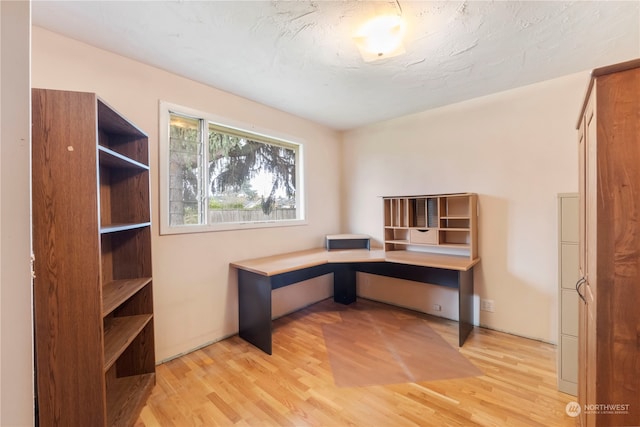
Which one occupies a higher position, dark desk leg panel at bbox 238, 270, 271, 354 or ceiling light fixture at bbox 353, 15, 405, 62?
ceiling light fixture at bbox 353, 15, 405, 62

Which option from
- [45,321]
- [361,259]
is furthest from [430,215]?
[45,321]

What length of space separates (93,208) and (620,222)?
6.85ft

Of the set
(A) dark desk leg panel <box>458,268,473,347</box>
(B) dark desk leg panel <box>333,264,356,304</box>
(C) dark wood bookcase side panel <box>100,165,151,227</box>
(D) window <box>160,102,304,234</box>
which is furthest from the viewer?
(B) dark desk leg panel <box>333,264,356,304</box>

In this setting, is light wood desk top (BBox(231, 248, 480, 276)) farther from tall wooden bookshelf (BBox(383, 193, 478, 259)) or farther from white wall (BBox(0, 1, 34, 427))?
white wall (BBox(0, 1, 34, 427))

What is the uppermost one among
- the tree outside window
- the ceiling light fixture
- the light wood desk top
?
the ceiling light fixture

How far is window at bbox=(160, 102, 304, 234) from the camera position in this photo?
230 cm

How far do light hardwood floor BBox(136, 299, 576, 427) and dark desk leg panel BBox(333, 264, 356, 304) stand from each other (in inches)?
48.1

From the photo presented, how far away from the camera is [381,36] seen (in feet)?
5.33

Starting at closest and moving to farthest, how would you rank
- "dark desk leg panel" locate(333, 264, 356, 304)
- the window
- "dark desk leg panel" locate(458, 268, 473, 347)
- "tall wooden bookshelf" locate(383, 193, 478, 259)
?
the window
"dark desk leg panel" locate(458, 268, 473, 347)
"tall wooden bookshelf" locate(383, 193, 478, 259)
"dark desk leg panel" locate(333, 264, 356, 304)

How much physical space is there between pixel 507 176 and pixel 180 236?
3200mm

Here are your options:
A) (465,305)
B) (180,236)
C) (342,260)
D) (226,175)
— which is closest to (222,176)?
(226,175)

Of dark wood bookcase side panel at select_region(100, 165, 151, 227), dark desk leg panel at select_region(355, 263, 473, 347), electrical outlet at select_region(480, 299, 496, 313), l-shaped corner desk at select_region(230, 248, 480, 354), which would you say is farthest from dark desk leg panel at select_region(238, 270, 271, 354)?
electrical outlet at select_region(480, 299, 496, 313)

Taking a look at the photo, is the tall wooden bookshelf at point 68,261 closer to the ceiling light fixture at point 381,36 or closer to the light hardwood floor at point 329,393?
the light hardwood floor at point 329,393

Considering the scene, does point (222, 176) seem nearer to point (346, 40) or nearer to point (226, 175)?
point (226, 175)
